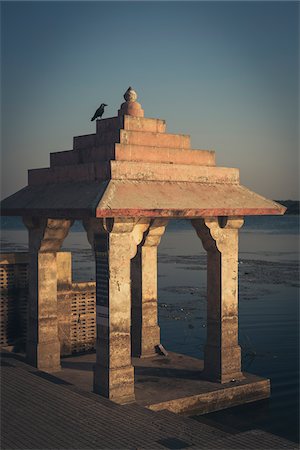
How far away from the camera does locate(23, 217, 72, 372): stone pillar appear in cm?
1614

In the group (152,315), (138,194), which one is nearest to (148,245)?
(152,315)

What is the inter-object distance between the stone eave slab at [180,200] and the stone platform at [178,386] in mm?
4279

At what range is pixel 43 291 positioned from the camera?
53.4 ft

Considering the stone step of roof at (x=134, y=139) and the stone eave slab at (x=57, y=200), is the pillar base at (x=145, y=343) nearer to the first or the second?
the stone eave slab at (x=57, y=200)

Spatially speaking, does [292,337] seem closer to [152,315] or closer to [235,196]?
[152,315]

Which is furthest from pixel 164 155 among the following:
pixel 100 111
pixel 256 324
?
pixel 256 324

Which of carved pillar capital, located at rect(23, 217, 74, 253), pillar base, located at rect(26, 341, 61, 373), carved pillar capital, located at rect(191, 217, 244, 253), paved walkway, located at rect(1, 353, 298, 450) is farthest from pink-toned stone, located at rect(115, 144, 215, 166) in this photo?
pillar base, located at rect(26, 341, 61, 373)

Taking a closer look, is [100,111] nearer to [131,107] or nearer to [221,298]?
[131,107]

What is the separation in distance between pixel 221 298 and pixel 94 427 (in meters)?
5.40

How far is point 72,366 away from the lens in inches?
672

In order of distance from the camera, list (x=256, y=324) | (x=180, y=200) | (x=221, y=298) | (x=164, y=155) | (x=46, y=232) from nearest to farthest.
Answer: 1. (x=180, y=200)
2. (x=164, y=155)
3. (x=221, y=298)
4. (x=46, y=232)
5. (x=256, y=324)

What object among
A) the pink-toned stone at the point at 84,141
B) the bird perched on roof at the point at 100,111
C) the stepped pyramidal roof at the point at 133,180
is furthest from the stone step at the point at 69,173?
the bird perched on roof at the point at 100,111

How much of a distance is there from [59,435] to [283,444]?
13.2 feet

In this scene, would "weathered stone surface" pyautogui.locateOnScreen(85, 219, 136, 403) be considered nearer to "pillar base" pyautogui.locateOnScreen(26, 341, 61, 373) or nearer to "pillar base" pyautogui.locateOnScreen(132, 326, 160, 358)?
"pillar base" pyautogui.locateOnScreen(26, 341, 61, 373)
